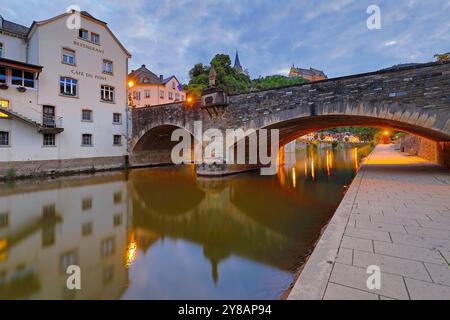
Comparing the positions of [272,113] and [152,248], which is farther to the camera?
[272,113]

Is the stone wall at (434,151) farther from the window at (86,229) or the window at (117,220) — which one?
the window at (86,229)

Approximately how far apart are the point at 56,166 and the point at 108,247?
14423 millimetres

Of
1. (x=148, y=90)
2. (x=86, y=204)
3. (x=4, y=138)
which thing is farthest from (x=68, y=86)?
(x=148, y=90)

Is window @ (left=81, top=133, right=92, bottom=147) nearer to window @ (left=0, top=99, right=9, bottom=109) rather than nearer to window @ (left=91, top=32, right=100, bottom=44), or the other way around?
window @ (left=0, top=99, right=9, bottom=109)

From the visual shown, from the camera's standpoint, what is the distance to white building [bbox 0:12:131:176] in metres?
14.7

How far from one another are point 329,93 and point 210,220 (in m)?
8.48

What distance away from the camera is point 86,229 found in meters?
6.39

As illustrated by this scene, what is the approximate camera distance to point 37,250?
510 centimetres

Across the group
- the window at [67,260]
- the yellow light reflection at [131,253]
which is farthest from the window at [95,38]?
the yellow light reflection at [131,253]

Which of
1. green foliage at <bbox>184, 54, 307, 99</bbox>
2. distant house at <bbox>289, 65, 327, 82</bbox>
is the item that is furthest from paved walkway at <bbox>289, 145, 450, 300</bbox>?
distant house at <bbox>289, 65, 327, 82</bbox>

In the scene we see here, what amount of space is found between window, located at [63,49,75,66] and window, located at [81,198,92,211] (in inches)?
493
